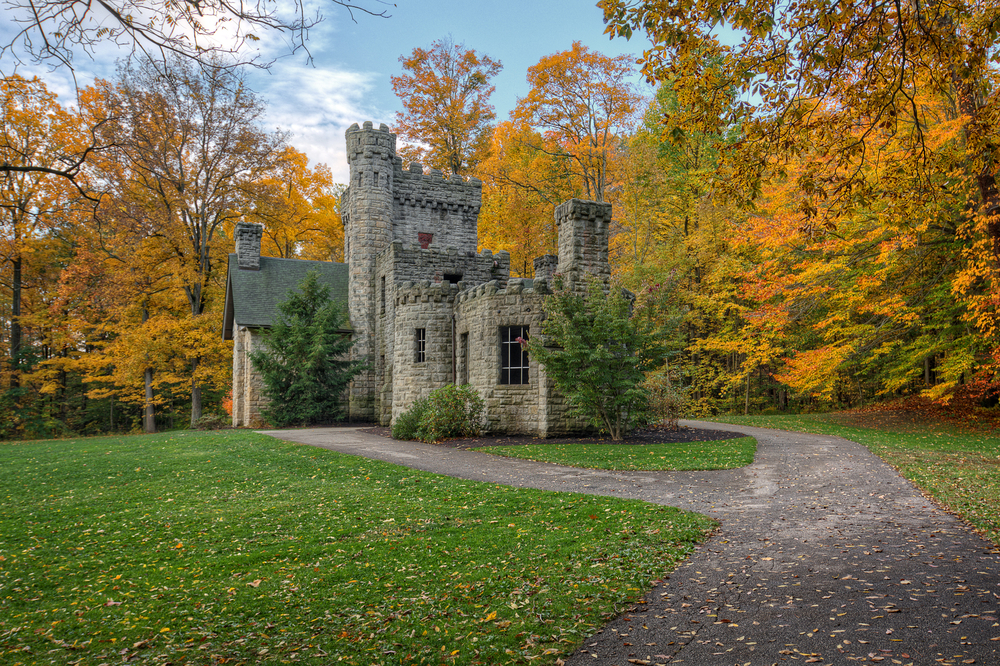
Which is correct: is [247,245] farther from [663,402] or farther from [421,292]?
[663,402]

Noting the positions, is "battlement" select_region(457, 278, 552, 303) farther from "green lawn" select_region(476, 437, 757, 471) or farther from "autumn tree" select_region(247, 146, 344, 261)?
"autumn tree" select_region(247, 146, 344, 261)

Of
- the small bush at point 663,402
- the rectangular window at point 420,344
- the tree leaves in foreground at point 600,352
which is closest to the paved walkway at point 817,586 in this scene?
the tree leaves in foreground at point 600,352

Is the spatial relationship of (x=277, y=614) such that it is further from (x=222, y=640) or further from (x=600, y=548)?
(x=600, y=548)

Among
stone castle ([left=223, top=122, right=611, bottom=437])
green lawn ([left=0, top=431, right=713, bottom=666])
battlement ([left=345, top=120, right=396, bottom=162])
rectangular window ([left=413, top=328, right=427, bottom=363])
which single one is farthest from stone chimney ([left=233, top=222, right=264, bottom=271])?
green lawn ([left=0, top=431, right=713, bottom=666])

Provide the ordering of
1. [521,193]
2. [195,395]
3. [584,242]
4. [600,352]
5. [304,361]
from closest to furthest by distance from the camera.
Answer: [600,352] < [584,242] < [304,361] < [195,395] < [521,193]

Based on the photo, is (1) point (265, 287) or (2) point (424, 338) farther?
(1) point (265, 287)

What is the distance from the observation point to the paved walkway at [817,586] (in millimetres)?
3711

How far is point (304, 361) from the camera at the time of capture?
22328 mm

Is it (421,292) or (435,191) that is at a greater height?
(435,191)

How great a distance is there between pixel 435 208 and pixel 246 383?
10520 mm

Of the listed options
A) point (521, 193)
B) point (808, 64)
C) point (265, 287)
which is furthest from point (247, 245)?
point (808, 64)

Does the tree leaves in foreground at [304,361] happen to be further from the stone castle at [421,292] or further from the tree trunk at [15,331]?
the tree trunk at [15,331]

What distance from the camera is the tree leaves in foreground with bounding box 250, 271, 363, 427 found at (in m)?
22.1

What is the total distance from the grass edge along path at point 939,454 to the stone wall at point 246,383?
→ 56.7 ft
